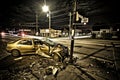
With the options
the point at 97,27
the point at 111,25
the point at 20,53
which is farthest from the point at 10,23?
the point at 20,53

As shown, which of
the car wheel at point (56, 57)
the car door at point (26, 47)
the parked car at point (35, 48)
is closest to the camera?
the car wheel at point (56, 57)

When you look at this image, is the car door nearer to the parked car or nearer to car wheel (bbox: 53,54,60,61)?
the parked car

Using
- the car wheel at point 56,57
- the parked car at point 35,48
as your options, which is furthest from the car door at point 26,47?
the car wheel at point 56,57

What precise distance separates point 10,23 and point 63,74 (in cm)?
6689

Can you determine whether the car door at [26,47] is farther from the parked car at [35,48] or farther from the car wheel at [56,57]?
the car wheel at [56,57]

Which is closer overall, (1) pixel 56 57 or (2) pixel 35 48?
(1) pixel 56 57

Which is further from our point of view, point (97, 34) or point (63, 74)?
point (97, 34)

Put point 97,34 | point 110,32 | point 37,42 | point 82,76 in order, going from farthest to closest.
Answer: point 97,34, point 110,32, point 37,42, point 82,76

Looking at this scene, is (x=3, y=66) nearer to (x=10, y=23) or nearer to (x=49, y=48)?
Answer: (x=49, y=48)

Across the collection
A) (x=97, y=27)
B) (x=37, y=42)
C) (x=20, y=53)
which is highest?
(x=97, y=27)

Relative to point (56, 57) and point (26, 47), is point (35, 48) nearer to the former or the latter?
point (26, 47)

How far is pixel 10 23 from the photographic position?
65812 mm

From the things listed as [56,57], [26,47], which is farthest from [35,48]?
[56,57]

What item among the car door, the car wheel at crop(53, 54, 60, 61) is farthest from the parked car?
the car wheel at crop(53, 54, 60, 61)
